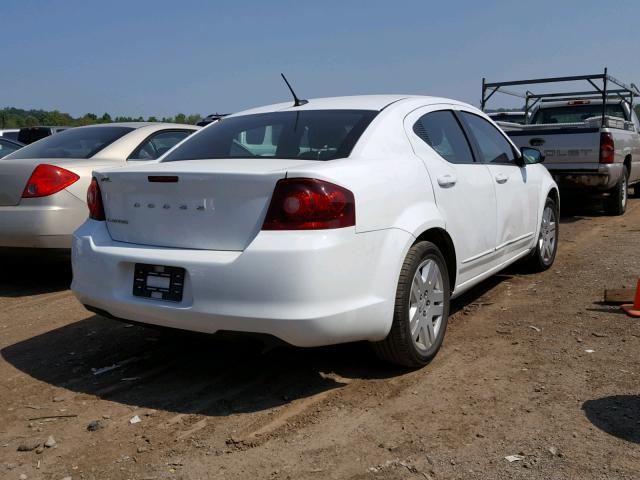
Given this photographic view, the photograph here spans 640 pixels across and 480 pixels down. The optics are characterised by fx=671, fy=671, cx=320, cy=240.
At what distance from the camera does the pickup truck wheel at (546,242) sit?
614 centimetres

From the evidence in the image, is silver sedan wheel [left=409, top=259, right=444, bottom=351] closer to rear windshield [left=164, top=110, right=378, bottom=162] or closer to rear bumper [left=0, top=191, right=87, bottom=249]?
rear windshield [left=164, top=110, right=378, bottom=162]

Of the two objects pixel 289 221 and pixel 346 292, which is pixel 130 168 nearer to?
pixel 289 221

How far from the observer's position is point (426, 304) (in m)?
3.88

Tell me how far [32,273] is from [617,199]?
842cm

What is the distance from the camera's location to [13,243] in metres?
5.66

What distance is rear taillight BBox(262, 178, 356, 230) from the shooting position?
3176mm

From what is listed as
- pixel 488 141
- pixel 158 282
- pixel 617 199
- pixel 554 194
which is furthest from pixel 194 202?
pixel 617 199

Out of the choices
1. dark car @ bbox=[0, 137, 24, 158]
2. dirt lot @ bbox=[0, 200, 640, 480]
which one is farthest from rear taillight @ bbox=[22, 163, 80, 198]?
dark car @ bbox=[0, 137, 24, 158]

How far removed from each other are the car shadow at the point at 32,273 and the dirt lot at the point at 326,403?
698 millimetres

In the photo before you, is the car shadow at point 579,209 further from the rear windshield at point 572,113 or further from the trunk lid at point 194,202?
the trunk lid at point 194,202

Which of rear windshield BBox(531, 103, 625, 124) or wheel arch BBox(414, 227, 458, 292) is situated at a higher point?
rear windshield BBox(531, 103, 625, 124)

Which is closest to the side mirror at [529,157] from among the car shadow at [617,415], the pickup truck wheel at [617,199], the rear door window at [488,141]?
the rear door window at [488,141]

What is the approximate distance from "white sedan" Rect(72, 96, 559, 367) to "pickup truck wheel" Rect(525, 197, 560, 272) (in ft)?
5.99

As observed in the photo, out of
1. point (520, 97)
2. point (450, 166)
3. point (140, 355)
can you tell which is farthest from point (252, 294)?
point (520, 97)
